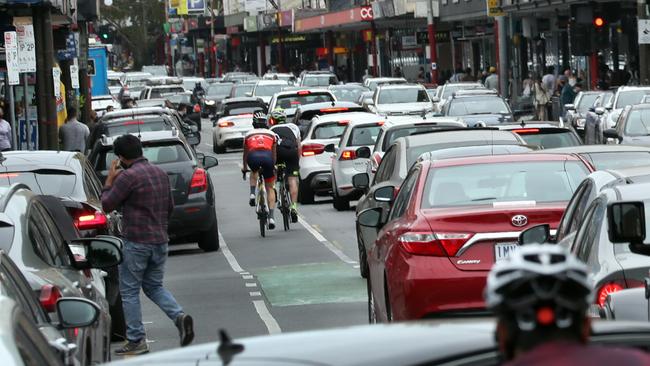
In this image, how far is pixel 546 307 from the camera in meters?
3.62

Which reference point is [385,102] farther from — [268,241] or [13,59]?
[268,241]

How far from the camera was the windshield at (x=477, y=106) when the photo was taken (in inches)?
1462

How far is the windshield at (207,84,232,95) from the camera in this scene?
70938 mm

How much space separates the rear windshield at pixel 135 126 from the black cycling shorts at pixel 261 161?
291cm

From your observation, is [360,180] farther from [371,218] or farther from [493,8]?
[493,8]

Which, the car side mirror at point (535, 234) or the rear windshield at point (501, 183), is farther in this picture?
the rear windshield at point (501, 183)

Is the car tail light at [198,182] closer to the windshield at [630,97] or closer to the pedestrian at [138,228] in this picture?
the pedestrian at [138,228]

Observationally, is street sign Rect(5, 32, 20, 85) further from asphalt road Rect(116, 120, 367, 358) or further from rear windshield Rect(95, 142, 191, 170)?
rear windshield Rect(95, 142, 191, 170)

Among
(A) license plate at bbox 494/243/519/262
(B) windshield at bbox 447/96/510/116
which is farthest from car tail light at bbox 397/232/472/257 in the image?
(B) windshield at bbox 447/96/510/116

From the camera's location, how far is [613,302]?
796cm

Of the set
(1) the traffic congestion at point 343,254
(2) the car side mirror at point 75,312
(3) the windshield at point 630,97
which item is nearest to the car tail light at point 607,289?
(1) the traffic congestion at point 343,254

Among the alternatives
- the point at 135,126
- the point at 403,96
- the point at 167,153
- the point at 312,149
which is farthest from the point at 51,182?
the point at 403,96

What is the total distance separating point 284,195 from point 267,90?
33755 mm

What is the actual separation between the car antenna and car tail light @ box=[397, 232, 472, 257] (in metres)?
6.08
